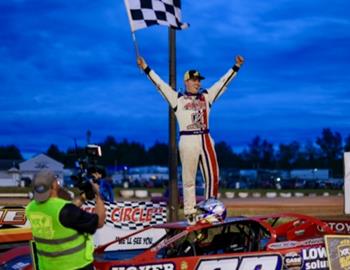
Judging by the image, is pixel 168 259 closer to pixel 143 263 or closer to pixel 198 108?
pixel 143 263

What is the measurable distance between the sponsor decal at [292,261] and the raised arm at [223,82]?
2971 mm

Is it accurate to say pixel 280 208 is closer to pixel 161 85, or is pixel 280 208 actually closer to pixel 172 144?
pixel 172 144

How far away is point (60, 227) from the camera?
5.51 m

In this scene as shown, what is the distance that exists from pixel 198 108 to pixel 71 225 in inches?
172

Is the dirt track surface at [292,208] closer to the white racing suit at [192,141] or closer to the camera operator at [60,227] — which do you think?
the white racing suit at [192,141]

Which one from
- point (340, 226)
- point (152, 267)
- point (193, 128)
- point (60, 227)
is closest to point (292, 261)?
point (152, 267)

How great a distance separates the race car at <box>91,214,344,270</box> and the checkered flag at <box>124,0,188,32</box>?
3.31 meters

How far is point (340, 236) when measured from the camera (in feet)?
25.9

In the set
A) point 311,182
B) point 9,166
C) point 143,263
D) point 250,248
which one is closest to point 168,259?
point 143,263

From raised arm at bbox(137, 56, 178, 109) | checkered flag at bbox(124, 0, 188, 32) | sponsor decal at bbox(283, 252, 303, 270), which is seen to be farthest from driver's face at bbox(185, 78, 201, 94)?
sponsor decal at bbox(283, 252, 303, 270)

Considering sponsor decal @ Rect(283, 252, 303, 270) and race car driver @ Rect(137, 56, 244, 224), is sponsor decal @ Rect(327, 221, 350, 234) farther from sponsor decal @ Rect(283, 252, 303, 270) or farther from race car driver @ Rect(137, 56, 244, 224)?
sponsor decal @ Rect(283, 252, 303, 270)

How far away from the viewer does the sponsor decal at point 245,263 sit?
7.16 meters

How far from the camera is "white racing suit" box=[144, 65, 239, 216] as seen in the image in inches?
370

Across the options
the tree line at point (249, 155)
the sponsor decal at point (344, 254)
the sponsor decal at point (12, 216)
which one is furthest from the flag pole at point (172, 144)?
the tree line at point (249, 155)
